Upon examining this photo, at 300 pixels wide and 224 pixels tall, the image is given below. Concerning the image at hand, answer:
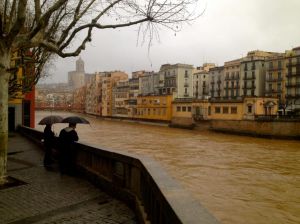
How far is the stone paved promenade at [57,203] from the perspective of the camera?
570cm

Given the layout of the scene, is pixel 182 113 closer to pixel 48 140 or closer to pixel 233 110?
pixel 233 110

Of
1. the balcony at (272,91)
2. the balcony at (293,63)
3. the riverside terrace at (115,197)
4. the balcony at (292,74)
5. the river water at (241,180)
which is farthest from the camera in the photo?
the balcony at (272,91)

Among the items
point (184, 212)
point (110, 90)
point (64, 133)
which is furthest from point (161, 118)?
point (184, 212)

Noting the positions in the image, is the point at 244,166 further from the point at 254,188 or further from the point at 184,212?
the point at 184,212

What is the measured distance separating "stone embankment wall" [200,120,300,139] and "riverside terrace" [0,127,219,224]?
41.9 meters

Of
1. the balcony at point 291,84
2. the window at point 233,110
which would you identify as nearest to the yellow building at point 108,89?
the window at point 233,110

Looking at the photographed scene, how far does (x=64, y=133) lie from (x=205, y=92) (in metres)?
84.1

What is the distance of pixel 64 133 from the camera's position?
9219 millimetres

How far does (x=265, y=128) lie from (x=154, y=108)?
32.5m

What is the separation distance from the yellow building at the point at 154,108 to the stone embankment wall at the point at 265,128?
1765cm

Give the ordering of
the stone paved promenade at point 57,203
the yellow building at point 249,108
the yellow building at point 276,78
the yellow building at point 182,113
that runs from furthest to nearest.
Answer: the yellow building at point 276,78
the yellow building at point 182,113
the yellow building at point 249,108
the stone paved promenade at point 57,203

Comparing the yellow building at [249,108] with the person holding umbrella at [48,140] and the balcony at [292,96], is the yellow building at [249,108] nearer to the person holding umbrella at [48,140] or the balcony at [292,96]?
the balcony at [292,96]

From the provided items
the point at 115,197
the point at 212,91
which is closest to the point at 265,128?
the point at 212,91

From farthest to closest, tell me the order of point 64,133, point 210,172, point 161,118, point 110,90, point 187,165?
point 110,90 < point 161,118 < point 187,165 < point 210,172 < point 64,133
